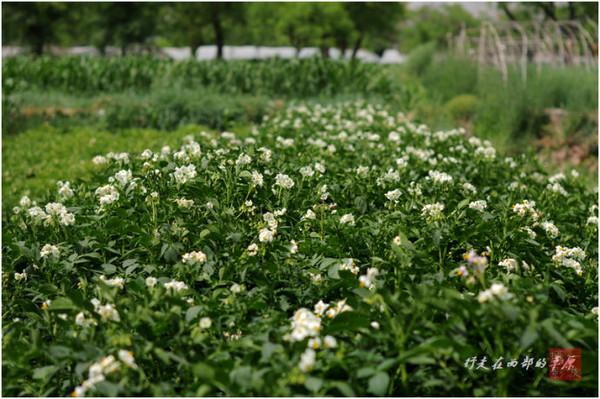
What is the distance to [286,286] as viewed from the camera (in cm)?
278

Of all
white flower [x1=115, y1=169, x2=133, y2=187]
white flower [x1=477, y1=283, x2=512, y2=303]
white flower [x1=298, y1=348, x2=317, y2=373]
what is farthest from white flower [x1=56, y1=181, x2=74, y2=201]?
white flower [x1=477, y1=283, x2=512, y2=303]

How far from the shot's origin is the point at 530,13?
41.8 m

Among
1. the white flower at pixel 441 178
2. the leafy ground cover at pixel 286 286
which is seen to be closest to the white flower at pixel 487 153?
the leafy ground cover at pixel 286 286

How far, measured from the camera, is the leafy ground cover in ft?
6.66

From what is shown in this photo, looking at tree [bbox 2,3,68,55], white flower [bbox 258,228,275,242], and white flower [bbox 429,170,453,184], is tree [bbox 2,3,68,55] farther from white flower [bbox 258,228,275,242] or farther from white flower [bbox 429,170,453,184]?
white flower [bbox 258,228,275,242]

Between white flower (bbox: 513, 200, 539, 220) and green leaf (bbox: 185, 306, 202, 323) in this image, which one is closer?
green leaf (bbox: 185, 306, 202, 323)

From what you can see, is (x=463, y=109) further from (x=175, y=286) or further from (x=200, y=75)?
(x=175, y=286)

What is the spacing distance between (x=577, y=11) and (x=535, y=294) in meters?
39.5

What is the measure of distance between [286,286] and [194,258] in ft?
1.34

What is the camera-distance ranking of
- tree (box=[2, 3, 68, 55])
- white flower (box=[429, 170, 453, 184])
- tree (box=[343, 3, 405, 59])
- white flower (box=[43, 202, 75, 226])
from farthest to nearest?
tree (box=[343, 3, 405, 59]) → tree (box=[2, 3, 68, 55]) → white flower (box=[429, 170, 453, 184]) → white flower (box=[43, 202, 75, 226])

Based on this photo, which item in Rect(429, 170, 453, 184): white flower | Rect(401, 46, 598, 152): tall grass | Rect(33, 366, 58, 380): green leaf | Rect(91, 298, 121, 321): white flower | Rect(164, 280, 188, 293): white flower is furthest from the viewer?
Rect(401, 46, 598, 152): tall grass

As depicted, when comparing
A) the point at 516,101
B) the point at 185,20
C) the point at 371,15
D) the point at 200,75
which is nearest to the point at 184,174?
the point at 516,101

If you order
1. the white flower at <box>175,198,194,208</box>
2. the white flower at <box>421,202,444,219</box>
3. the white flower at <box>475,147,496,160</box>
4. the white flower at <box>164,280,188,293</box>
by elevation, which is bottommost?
the white flower at <box>475,147,496,160</box>

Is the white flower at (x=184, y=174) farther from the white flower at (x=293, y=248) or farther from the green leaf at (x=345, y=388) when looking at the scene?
the green leaf at (x=345, y=388)
